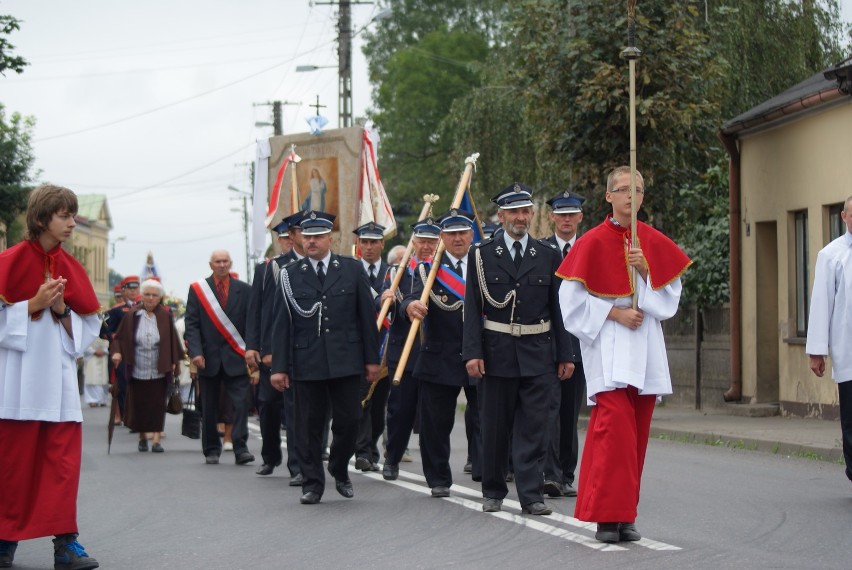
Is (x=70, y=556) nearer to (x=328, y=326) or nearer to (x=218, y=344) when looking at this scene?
(x=328, y=326)

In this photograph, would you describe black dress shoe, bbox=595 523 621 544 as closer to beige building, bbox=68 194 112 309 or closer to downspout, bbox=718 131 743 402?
downspout, bbox=718 131 743 402

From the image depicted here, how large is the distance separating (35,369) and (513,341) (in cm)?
344

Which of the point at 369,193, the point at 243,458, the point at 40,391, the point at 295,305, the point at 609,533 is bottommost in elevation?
the point at 243,458

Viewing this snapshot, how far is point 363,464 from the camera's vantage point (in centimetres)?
1462

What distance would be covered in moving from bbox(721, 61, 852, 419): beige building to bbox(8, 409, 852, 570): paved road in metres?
6.35

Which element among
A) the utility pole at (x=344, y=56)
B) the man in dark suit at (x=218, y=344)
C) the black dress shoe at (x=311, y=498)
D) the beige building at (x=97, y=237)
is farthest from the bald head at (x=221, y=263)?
the beige building at (x=97, y=237)

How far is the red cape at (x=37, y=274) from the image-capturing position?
343 inches

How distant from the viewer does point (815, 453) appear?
15539 mm

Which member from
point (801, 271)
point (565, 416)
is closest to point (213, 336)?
point (565, 416)

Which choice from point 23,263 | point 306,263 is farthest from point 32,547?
point 306,263

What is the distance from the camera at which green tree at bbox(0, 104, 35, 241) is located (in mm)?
36594

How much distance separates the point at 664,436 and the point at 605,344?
10266 mm

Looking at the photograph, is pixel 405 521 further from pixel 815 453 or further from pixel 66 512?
pixel 815 453

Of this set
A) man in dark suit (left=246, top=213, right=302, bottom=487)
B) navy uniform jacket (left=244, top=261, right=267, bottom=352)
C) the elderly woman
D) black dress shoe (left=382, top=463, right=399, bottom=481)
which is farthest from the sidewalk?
the elderly woman
